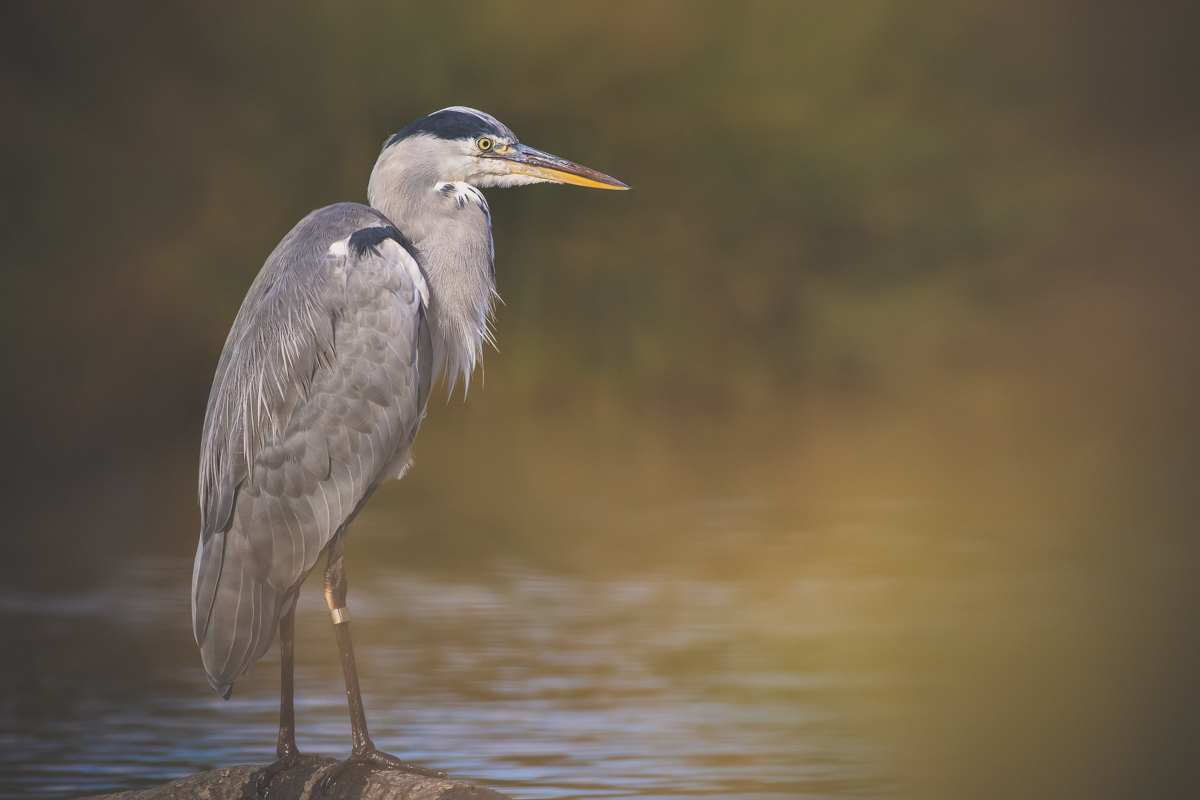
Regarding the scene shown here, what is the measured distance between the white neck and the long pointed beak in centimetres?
14

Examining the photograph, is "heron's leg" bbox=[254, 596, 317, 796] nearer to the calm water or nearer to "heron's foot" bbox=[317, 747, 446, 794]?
"heron's foot" bbox=[317, 747, 446, 794]

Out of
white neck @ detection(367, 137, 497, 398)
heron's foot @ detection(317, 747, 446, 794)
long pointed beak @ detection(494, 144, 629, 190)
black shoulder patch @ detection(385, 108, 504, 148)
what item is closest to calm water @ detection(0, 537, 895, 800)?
heron's foot @ detection(317, 747, 446, 794)

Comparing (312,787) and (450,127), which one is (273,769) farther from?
(450,127)

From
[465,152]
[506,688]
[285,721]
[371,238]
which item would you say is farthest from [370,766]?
[506,688]

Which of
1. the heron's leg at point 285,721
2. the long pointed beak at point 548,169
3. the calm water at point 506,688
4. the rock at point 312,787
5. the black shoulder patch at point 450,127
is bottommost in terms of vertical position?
the rock at point 312,787

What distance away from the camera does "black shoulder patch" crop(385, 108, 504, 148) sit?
3.34 m

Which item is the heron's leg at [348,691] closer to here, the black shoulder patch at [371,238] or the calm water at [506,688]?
the black shoulder patch at [371,238]

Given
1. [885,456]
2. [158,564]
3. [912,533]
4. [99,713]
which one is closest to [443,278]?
[99,713]

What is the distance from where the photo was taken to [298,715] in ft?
16.5

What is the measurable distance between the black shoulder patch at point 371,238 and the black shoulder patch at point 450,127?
279 millimetres

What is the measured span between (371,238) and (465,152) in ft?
1.22

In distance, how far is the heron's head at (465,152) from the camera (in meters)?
3.33

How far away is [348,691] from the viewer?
3.00 meters

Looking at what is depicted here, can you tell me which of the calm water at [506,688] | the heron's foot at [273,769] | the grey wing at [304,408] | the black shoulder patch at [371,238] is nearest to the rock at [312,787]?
the heron's foot at [273,769]
